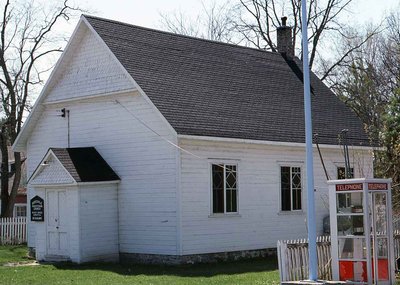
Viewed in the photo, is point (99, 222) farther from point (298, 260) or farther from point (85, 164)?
point (298, 260)

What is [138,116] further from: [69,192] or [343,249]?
[343,249]

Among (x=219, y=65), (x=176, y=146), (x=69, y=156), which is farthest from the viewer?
(x=219, y=65)

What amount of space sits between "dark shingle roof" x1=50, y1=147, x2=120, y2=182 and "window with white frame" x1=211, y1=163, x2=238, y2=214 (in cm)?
311

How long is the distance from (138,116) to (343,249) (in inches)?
370

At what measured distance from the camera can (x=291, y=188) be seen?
26.4 metres

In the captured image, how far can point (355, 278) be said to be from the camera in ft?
53.2

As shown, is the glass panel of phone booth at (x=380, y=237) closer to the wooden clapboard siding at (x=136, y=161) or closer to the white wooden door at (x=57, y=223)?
the wooden clapboard siding at (x=136, y=161)

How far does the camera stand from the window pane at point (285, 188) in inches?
1032

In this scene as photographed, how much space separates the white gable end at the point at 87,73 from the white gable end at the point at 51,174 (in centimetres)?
275

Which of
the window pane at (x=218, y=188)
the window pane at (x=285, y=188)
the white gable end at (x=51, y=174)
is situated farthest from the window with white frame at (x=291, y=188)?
the white gable end at (x=51, y=174)

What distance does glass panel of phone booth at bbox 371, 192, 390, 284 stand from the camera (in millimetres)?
16005

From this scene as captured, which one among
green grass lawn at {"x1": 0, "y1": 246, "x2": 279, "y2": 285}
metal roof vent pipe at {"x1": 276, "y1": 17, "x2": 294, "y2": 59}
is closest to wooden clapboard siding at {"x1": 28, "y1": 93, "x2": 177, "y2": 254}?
green grass lawn at {"x1": 0, "y1": 246, "x2": 279, "y2": 285}

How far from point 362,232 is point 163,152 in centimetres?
836

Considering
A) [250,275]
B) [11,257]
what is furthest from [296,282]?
[11,257]
